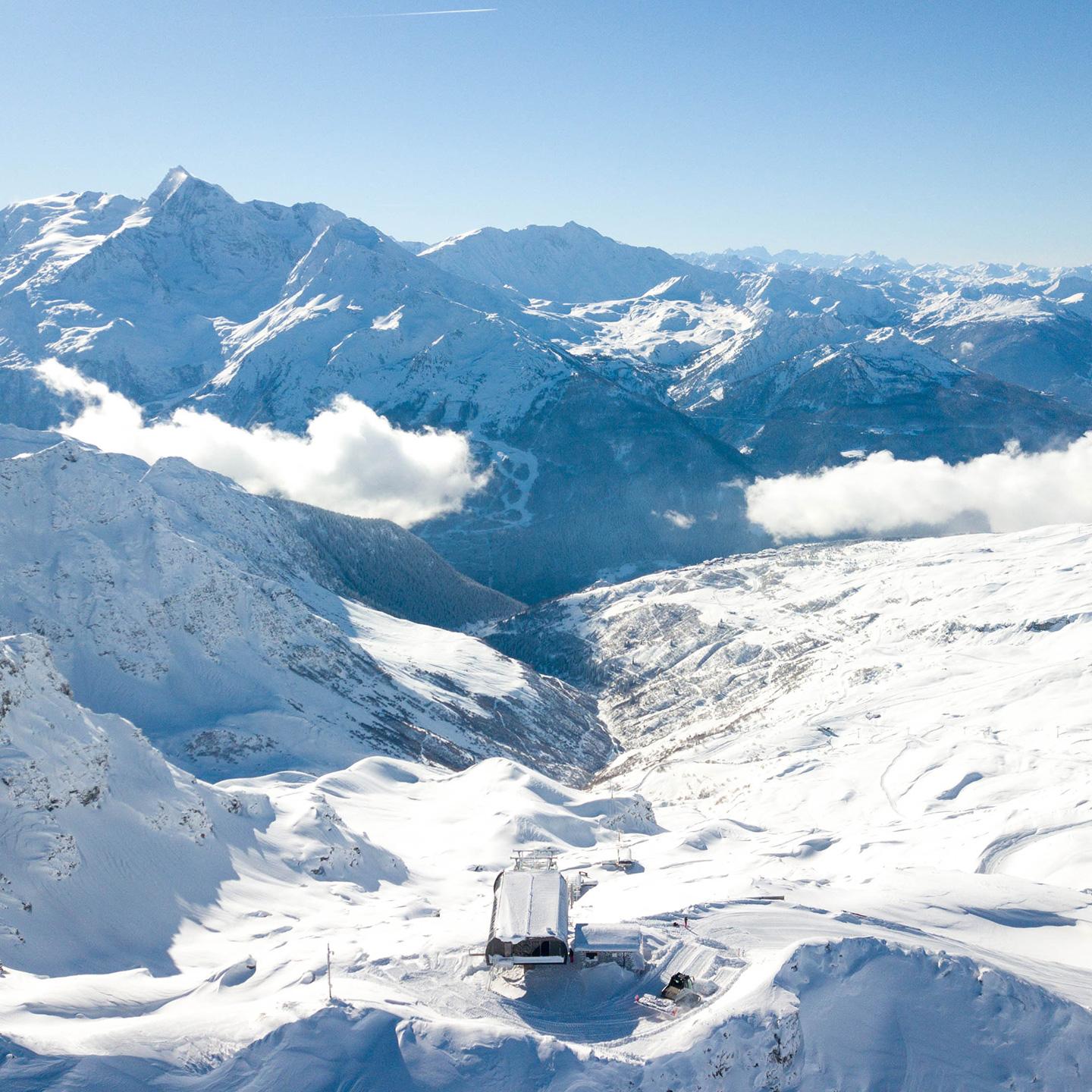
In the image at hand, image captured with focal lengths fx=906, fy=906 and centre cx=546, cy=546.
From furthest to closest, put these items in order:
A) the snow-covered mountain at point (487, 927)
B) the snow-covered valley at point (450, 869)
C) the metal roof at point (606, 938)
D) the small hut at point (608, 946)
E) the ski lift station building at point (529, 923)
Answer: the metal roof at point (606, 938) < the small hut at point (608, 946) < the ski lift station building at point (529, 923) < the snow-covered valley at point (450, 869) < the snow-covered mountain at point (487, 927)

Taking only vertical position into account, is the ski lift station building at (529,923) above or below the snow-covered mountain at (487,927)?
above

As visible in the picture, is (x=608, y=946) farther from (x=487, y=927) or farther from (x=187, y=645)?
(x=187, y=645)

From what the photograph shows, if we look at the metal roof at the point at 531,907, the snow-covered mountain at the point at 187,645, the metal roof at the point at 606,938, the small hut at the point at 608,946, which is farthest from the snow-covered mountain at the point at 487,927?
the snow-covered mountain at the point at 187,645

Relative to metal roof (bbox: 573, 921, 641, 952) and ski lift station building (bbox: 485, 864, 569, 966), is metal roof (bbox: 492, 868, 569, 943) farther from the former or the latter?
metal roof (bbox: 573, 921, 641, 952)

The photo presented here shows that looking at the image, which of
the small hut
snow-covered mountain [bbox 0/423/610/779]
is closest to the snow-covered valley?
the small hut

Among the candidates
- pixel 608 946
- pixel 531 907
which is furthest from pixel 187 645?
pixel 608 946

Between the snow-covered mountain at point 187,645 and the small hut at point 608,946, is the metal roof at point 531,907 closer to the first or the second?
the small hut at point 608,946

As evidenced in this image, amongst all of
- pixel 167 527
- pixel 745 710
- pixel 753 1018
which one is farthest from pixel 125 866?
pixel 745 710
